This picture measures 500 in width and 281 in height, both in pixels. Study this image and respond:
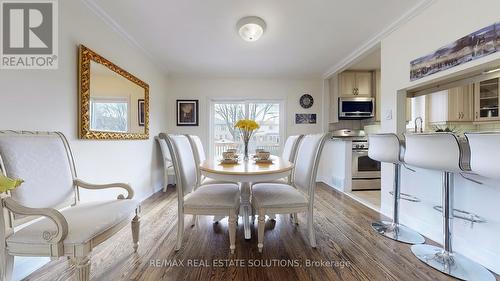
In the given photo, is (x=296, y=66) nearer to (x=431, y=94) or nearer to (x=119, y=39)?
(x=431, y=94)

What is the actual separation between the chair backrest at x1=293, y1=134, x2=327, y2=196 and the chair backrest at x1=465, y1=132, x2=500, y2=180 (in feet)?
2.85

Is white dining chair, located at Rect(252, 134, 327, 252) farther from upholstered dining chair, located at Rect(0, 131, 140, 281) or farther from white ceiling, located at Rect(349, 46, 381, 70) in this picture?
white ceiling, located at Rect(349, 46, 381, 70)

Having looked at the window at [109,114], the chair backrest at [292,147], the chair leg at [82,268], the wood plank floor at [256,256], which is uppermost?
the window at [109,114]

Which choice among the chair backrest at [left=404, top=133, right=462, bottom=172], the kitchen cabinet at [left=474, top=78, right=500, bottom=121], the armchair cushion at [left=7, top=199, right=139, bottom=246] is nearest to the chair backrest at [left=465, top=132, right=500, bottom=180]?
the chair backrest at [left=404, top=133, right=462, bottom=172]

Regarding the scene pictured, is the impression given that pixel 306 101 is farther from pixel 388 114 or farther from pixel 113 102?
pixel 113 102

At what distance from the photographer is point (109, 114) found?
2.44 metres

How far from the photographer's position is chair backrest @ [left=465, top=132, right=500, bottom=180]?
1.11 metres

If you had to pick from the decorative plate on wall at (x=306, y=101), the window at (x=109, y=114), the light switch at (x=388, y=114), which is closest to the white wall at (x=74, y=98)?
the window at (x=109, y=114)

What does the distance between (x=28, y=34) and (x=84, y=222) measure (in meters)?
1.61

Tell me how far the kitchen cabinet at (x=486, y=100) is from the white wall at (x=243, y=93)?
274 centimetres

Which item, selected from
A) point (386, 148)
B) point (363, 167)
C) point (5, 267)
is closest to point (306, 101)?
point (363, 167)

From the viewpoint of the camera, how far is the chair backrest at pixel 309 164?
6.05 feet

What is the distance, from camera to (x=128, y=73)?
282cm

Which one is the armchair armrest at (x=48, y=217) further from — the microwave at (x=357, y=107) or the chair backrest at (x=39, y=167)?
the microwave at (x=357, y=107)
